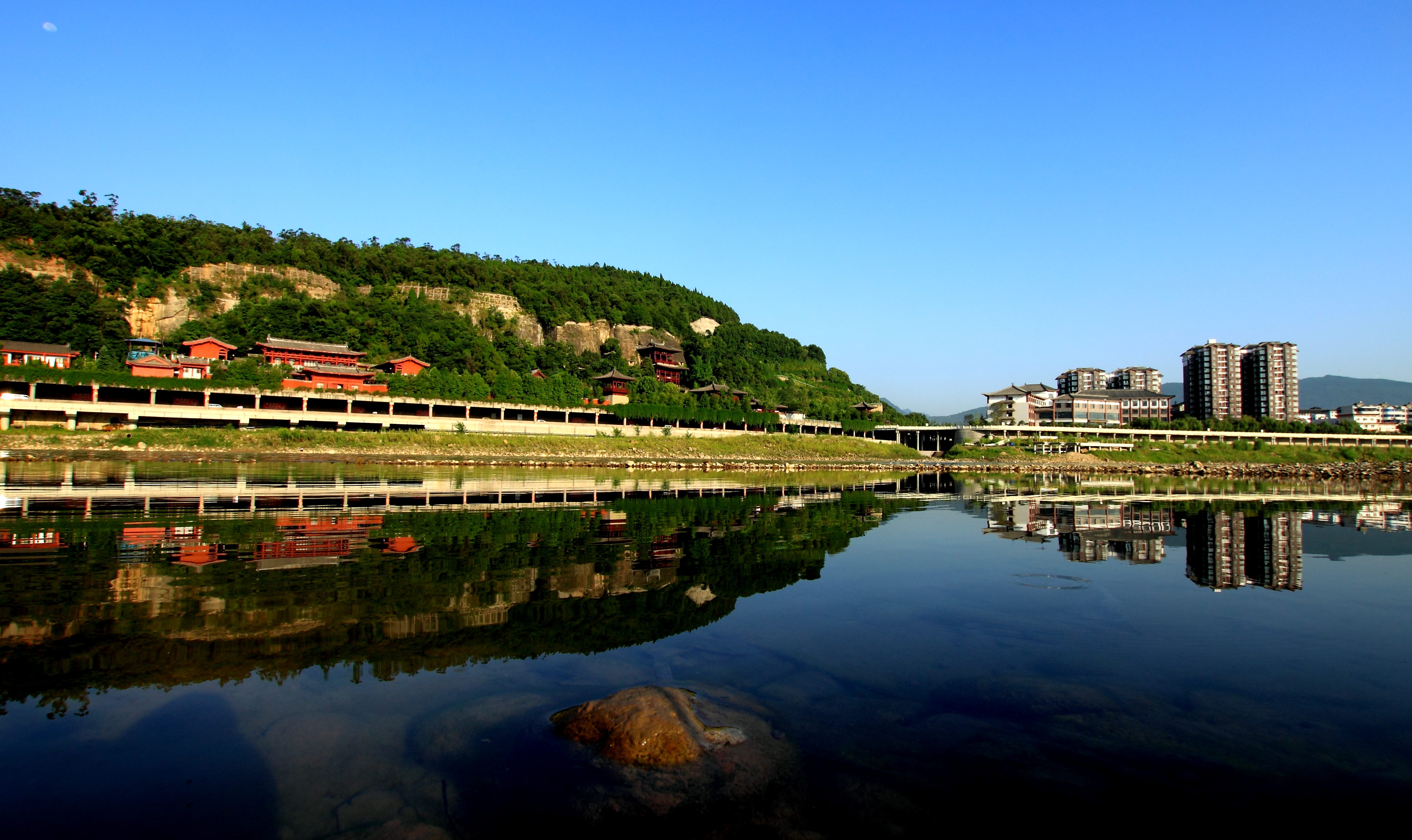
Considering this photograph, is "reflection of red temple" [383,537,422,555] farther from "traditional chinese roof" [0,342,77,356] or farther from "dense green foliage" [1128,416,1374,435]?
"dense green foliage" [1128,416,1374,435]

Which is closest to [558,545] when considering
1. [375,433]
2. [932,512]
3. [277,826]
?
[277,826]

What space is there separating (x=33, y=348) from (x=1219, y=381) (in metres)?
165

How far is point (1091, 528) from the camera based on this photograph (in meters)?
19.8

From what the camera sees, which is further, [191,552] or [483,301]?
[483,301]

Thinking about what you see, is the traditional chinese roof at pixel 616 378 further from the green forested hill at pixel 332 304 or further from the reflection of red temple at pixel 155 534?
the reflection of red temple at pixel 155 534

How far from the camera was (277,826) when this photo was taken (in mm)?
4035

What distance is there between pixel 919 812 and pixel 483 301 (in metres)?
96.9

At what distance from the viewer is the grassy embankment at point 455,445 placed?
1566 inches

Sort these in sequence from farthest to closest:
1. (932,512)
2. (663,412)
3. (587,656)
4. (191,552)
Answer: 1. (663,412)
2. (932,512)
3. (191,552)
4. (587,656)

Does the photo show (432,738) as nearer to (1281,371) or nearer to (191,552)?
(191,552)

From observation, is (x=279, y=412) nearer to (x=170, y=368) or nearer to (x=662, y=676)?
(x=170, y=368)

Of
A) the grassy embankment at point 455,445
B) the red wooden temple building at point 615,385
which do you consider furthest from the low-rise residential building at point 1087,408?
the red wooden temple building at point 615,385

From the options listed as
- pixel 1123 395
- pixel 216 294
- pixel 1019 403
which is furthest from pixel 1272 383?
pixel 216 294

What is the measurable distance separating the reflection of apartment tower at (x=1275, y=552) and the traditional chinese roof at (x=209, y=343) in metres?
73.2
